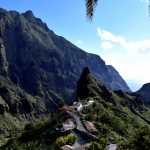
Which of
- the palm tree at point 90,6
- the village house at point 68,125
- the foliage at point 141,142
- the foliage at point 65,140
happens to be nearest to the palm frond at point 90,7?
the palm tree at point 90,6

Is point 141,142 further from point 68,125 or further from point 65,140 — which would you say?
point 68,125

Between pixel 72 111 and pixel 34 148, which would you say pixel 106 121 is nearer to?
pixel 72 111

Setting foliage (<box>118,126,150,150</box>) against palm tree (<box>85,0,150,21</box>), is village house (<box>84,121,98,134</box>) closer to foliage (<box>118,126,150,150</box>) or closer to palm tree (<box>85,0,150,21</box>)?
foliage (<box>118,126,150,150</box>)

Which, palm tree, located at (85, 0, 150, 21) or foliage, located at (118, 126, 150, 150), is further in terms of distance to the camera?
foliage, located at (118, 126, 150, 150)

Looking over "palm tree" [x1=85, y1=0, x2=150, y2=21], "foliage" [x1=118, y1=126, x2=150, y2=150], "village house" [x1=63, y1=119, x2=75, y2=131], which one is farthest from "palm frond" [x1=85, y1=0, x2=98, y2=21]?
"village house" [x1=63, y1=119, x2=75, y2=131]

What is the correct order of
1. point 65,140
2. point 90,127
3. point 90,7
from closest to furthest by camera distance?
point 90,7, point 65,140, point 90,127

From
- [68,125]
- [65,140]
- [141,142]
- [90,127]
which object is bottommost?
[141,142]

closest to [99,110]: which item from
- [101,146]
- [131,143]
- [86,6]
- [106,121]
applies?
[106,121]

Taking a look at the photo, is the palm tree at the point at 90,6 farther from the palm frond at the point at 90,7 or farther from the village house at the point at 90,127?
the village house at the point at 90,127

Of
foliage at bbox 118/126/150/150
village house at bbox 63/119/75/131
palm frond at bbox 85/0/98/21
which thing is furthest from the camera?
village house at bbox 63/119/75/131

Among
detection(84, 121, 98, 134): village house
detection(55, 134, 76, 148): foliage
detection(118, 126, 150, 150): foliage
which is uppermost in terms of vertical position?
detection(84, 121, 98, 134): village house

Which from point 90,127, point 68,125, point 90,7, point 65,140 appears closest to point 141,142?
point 90,7

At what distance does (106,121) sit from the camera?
136 metres

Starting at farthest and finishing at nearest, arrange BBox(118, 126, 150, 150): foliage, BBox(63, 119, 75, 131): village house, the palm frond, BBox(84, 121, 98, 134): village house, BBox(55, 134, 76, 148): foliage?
BBox(84, 121, 98, 134): village house, BBox(63, 119, 75, 131): village house, BBox(55, 134, 76, 148): foliage, BBox(118, 126, 150, 150): foliage, the palm frond
